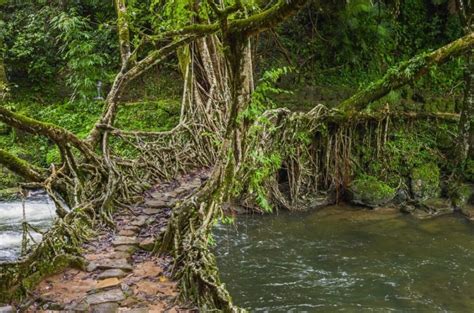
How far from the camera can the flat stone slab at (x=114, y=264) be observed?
4.08m

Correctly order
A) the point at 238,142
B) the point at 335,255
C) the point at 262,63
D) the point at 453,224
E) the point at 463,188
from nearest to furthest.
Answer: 1. the point at 238,142
2. the point at 335,255
3. the point at 453,224
4. the point at 463,188
5. the point at 262,63

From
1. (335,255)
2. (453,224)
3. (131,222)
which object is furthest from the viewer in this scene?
(453,224)

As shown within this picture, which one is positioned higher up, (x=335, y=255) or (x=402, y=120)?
(x=402, y=120)

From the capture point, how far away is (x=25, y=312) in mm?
3273

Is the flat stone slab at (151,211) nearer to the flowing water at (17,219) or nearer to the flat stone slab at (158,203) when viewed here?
the flat stone slab at (158,203)

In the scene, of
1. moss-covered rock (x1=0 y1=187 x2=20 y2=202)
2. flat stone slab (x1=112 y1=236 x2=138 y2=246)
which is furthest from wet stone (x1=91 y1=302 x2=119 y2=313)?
moss-covered rock (x1=0 y1=187 x2=20 y2=202)

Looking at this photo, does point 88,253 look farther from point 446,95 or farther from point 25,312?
point 446,95

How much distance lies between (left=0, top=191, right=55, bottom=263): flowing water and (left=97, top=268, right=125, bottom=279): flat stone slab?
2573 millimetres

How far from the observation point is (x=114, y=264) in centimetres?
414

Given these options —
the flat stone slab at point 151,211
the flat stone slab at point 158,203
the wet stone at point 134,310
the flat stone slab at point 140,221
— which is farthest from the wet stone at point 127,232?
the wet stone at point 134,310

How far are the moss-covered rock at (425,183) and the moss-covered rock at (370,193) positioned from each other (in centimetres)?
45

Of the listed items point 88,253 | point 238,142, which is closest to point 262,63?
point 238,142

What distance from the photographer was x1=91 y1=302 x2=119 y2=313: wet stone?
3316mm

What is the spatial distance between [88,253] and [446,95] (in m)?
8.45
